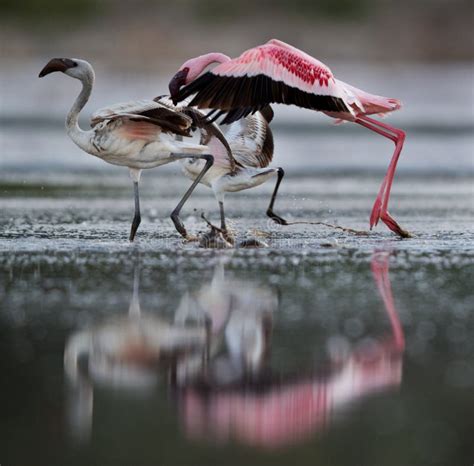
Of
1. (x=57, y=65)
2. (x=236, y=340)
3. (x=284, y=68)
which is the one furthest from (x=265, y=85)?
(x=236, y=340)

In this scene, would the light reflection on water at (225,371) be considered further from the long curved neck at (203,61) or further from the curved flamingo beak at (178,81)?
the long curved neck at (203,61)

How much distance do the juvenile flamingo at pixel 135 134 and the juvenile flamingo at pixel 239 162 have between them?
0.75 ft

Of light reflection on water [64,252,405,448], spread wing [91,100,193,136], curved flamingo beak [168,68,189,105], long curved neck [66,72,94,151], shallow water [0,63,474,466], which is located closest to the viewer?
shallow water [0,63,474,466]

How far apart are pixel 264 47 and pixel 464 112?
1603 cm

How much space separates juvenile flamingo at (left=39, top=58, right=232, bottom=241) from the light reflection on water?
2621 mm

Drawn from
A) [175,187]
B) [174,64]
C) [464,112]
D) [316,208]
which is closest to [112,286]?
[316,208]

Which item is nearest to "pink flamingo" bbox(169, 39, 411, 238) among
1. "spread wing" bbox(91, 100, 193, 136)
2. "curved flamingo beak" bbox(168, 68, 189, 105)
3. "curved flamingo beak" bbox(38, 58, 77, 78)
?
"curved flamingo beak" bbox(168, 68, 189, 105)

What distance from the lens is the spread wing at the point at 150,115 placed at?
30.6ft

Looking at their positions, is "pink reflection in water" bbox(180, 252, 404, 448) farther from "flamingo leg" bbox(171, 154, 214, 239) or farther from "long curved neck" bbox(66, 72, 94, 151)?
"long curved neck" bbox(66, 72, 94, 151)

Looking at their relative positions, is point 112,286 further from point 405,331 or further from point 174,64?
point 174,64

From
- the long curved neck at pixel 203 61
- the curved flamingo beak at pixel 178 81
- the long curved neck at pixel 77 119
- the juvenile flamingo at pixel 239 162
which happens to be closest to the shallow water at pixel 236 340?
the juvenile flamingo at pixel 239 162

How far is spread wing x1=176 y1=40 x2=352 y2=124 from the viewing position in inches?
368

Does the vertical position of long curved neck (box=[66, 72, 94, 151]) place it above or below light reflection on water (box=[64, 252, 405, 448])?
above

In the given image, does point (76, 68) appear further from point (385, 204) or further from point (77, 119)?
point (385, 204)
